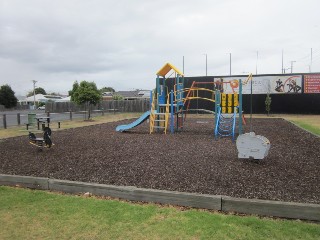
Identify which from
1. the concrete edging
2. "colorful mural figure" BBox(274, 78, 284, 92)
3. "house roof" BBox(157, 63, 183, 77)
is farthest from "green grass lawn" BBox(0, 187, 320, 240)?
"colorful mural figure" BBox(274, 78, 284, 92)

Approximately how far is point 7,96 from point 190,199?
63.4m

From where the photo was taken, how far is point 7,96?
2338 inches

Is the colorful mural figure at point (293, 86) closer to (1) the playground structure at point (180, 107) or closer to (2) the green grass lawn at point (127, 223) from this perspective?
(1) the playground structure at point (180, 107)

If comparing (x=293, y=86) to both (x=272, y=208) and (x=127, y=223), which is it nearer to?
(x=272, y=208)

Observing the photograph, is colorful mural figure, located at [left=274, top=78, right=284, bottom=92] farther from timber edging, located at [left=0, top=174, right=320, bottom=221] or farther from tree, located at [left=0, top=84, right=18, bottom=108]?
tree, located at [left=0, top=84, right=18, bottom=108]

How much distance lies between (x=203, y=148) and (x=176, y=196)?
186 inches

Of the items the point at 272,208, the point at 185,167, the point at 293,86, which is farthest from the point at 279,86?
the point at 272,208

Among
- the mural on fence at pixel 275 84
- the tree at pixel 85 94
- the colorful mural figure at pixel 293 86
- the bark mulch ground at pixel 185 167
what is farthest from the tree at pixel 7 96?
the bark mulch ground at pixel 185 167

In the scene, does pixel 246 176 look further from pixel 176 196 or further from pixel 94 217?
pixel 94 217

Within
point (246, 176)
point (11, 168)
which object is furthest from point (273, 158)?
point (11, 168)

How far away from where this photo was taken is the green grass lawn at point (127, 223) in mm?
3586

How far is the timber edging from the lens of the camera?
4.03 m

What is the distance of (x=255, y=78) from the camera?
3030 centimetres

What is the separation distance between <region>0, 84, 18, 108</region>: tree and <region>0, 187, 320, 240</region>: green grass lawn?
61203 millimetres
